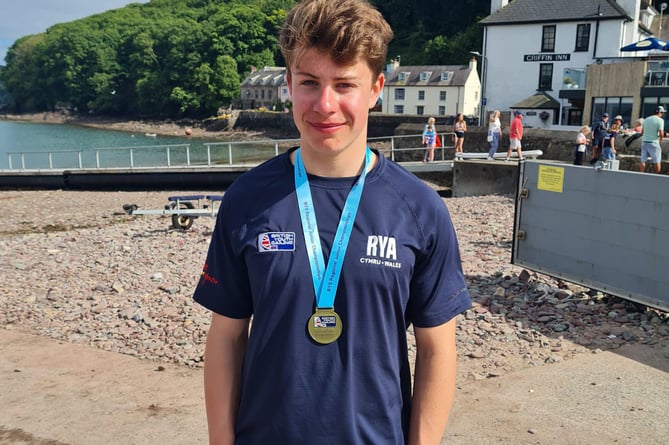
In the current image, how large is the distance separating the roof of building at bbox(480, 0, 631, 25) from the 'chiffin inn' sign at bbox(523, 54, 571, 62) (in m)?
2.50

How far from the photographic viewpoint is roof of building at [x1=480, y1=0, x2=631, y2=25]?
42312mm

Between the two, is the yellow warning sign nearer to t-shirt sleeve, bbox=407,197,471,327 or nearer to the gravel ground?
the gravel ground

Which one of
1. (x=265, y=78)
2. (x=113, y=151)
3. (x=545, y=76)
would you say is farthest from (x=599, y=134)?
(x=265, y=78)

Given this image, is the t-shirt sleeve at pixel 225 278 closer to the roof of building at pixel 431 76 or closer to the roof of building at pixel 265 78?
the roof of building at pixel 431 76

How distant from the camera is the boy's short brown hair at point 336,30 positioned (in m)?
1.83

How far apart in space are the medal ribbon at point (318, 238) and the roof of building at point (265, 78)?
93742mm

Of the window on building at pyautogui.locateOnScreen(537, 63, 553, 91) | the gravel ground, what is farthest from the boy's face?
the window on building at pyautogui.locateOnScreen(537, 63, 553, 91)

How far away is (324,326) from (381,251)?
0.30m

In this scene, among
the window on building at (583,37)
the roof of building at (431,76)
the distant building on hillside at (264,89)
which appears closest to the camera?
the window on building at (583,37)

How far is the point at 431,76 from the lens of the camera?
6856 centimetres

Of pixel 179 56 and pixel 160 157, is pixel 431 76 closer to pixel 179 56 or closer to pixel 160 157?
pixel 160 157

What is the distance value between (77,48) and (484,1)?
85.7 m

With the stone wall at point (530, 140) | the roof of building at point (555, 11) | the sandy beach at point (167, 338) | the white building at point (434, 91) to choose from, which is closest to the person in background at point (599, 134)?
the stone wall at point (530, 140)

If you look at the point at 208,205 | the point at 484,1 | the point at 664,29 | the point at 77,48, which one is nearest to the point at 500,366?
the point at 208,205
